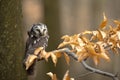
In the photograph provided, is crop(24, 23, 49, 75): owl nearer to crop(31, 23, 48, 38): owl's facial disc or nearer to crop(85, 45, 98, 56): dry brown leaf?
crop(31, 23, 48, 38): owl's facial disc

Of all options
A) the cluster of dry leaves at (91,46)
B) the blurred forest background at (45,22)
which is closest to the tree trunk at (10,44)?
the blurred forest background at (45,22)

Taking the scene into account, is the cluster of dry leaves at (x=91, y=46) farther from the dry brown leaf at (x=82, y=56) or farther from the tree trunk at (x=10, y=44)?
the tree trunk at (x=10, y=44)

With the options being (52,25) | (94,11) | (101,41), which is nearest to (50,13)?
(52,25)

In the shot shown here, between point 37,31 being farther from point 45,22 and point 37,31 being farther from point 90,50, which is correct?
point 45,22

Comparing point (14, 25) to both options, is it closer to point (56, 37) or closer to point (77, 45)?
point (77, 45)

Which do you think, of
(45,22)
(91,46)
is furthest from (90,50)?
(45,22)

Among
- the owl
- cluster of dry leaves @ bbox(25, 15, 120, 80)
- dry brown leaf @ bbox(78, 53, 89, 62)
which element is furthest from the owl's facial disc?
dry brown leaf @ bbox(78, 53, 89, 62)

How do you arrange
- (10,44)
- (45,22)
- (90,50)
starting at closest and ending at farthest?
(90,50), (10,44), (45,22)
